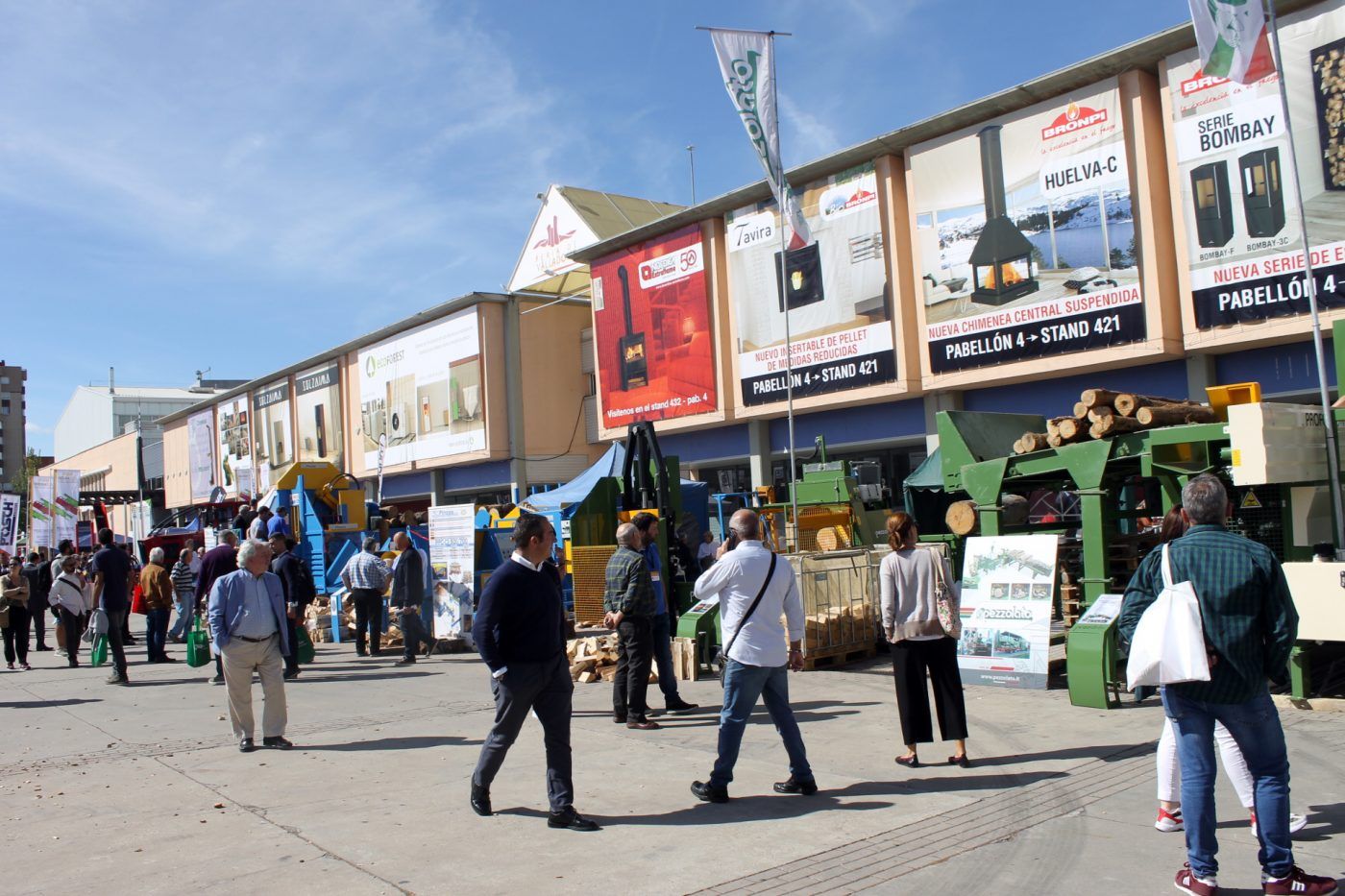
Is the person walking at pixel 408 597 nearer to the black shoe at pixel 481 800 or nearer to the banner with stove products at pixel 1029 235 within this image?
the black shoe at pixel 481 800

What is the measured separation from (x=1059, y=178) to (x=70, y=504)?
27331mm

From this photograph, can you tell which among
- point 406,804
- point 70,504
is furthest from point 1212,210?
point 70,504

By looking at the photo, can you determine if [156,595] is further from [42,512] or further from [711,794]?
[42,512]

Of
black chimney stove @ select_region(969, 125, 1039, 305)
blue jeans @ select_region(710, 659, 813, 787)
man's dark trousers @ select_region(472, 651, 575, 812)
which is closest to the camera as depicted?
man's dark trousers @ select_region(472, 651, 575, 812)

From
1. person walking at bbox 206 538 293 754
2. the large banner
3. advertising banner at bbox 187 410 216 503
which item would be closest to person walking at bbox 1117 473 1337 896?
person walking at bbox 206 538 293 754

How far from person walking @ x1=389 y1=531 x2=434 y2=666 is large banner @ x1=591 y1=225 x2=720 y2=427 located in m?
13.7

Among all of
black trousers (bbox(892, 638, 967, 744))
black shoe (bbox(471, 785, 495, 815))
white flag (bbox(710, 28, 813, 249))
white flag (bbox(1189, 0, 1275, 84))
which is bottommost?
black shoe (bbox(471, 785, 495, 815))

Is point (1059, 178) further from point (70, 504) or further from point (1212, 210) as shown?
point (70, 504)

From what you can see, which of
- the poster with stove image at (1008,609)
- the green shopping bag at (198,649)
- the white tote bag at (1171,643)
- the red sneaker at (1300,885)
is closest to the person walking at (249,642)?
the green shopping bag at (198,649)

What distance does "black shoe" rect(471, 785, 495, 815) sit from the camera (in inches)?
247

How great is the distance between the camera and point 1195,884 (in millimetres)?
4543

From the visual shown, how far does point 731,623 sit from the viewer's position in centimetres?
658

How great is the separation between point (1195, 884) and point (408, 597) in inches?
452

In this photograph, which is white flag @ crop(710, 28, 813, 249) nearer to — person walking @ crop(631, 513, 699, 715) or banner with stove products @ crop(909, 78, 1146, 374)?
banner with stove products @ crop(909, 78, 1146, 374)
